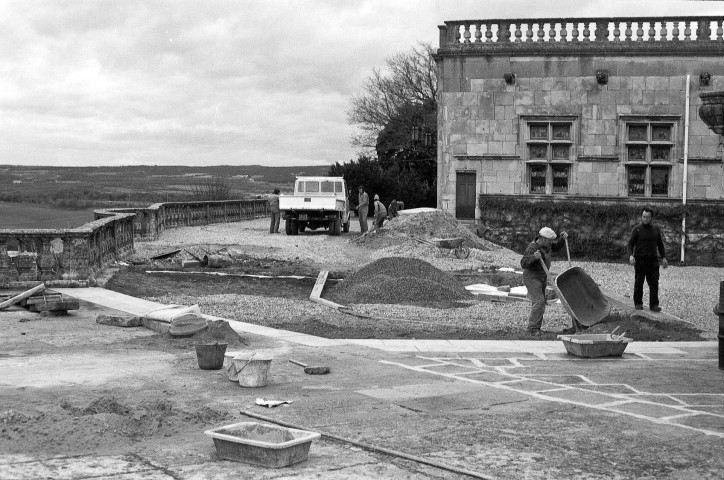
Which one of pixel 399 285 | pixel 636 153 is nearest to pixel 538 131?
pixel 636 153

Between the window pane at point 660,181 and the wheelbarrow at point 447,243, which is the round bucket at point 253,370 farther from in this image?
the window pane at point 660,181

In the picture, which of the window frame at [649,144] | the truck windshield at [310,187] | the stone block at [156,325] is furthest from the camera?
the truck windshield at [310,187]

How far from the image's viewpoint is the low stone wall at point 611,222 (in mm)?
36375

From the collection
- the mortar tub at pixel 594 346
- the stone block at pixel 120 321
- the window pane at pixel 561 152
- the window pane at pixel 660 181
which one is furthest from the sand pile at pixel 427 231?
the mortar tub at pixel 594 346

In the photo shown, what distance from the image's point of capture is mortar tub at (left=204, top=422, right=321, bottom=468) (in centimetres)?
805

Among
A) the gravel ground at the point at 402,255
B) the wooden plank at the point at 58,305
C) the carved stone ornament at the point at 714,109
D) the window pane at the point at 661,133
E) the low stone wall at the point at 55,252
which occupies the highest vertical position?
the window pane at the point at 661,133

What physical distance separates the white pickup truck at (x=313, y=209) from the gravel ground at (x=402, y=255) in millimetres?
638

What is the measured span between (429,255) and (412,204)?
966 inches

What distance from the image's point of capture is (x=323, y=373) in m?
12.7

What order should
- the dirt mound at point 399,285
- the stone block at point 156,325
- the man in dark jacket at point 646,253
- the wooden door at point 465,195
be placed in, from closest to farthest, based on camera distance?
the stone block at point 156,325 → the man in dark jacket at point 646,253 → the dirt mound at point 399,285 → the wooden door at point 465,195

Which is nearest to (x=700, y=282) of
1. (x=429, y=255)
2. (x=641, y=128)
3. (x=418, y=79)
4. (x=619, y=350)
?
(x=429, y=255)

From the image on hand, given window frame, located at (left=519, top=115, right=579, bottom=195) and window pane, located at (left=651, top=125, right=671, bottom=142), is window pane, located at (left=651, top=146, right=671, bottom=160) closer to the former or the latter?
window pane, located at (left=651, top=125, right=671, bottom=142)

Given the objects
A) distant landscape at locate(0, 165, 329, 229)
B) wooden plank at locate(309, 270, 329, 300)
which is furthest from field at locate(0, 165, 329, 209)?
wooden plank at locate(309, 270, 329, 300)

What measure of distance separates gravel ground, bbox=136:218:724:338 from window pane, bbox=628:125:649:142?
17.8 ft
